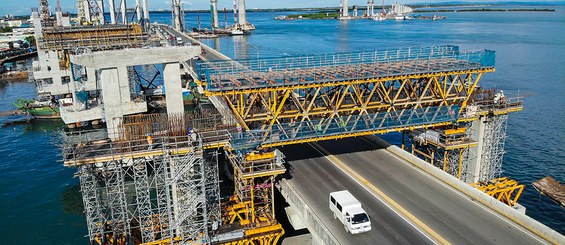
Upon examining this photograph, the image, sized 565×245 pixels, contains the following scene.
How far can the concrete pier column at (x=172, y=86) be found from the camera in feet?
143

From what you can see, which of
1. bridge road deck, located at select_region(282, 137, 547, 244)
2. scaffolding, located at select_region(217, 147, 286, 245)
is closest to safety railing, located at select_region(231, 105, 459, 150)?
scaffolding, located at select_region(217, 147, 286, 245)

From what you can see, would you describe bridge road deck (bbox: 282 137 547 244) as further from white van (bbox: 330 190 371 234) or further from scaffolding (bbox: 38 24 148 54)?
scaffolding (bbox: 38 24 148 54)

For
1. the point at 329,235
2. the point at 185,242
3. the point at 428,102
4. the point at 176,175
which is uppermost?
the point at 428,102

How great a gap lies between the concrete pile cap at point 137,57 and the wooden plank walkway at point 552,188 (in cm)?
4214

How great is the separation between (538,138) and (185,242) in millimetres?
60392

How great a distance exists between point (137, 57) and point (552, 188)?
48952mm

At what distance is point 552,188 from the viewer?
51406mm

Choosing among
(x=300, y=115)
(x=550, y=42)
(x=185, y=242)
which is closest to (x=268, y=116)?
(x=300, y=115)

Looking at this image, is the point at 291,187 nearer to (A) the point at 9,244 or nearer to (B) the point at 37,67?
(A) the point at 9,244

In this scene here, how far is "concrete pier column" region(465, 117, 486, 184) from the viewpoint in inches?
1927

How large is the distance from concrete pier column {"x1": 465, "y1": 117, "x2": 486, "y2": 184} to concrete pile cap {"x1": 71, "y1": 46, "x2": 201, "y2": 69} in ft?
103

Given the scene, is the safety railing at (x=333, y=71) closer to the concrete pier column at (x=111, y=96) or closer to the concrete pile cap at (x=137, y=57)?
the concrete pile cap at (x=137, y=57)

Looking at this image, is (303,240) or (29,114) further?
(29,114)

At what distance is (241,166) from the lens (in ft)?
116
